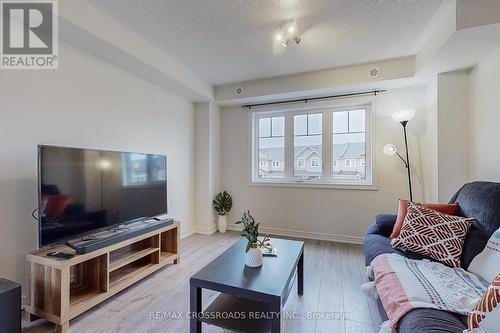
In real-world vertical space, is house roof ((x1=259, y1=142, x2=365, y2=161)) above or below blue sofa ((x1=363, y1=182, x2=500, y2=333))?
above

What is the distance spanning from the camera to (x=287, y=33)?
7.30 ft

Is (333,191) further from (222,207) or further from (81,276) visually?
(81,276)

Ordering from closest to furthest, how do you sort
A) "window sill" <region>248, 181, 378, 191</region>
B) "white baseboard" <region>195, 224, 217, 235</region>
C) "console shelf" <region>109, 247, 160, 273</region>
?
1. "console shelf" <region>109, 247, 160, 273</region>
2. "window sill" <region>248, 181, 378, 191</region>
3. "white baseboard" <region>195, 224, 217, 235</region>

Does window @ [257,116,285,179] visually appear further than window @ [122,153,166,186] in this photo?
Yes

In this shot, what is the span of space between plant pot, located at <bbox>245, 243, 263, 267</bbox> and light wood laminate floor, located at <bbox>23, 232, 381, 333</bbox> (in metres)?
0.50

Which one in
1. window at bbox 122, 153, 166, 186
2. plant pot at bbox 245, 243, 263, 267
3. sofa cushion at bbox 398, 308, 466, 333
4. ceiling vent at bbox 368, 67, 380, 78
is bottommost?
sofa cushion at bbox 398, 308, 466, 333

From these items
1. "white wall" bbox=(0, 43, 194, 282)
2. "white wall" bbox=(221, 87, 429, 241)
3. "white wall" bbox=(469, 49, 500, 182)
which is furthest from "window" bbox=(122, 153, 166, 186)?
"white wall" bbox=(469, 49, 500, 182)

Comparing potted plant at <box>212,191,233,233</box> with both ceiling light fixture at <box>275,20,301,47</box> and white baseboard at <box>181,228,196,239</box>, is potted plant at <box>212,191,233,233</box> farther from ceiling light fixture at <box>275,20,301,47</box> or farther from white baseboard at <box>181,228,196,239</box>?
ceiling light fixture at <box>275,20,301,47</box>

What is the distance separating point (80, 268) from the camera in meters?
1.95

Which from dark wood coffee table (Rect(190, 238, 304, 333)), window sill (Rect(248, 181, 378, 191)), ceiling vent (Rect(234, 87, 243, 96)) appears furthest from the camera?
ceiling vent (Rect(234, 87, 243, 96))

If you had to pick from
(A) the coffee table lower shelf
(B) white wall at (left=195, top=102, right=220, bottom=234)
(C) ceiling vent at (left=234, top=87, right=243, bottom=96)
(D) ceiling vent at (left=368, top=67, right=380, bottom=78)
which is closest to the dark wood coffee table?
(A) the coffee table lower shelf

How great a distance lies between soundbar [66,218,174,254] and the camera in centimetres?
171

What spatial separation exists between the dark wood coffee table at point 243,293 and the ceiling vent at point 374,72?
100 inches

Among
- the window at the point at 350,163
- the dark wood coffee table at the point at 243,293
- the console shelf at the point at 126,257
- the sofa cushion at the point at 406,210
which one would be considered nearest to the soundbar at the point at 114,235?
the console shelf at the point at 126,257
